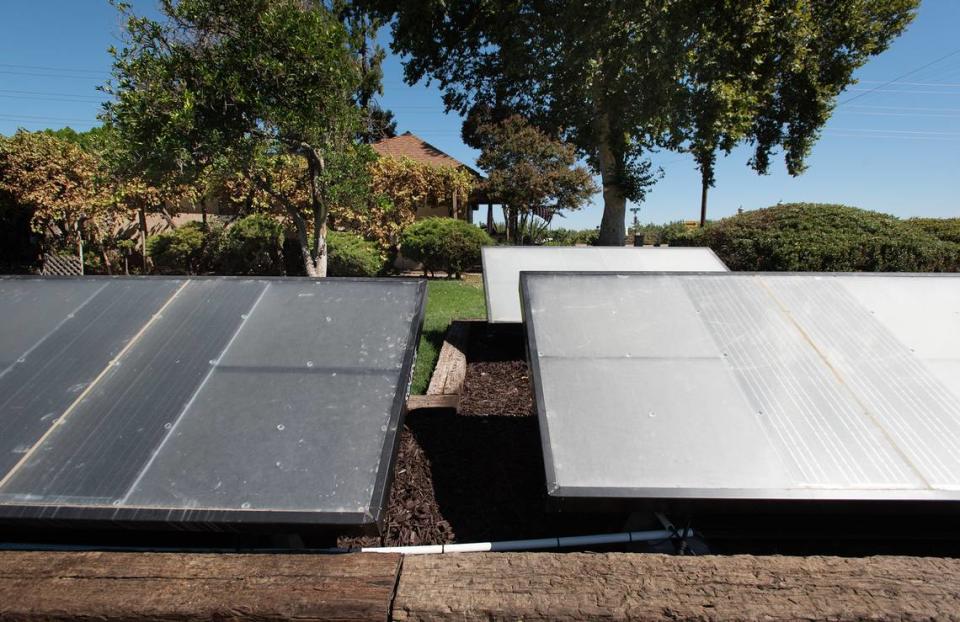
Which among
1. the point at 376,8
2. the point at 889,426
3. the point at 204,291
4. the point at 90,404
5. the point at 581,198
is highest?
the point at 376,8

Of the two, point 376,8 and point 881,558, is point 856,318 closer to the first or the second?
point 881,558

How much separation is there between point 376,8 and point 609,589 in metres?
22.2

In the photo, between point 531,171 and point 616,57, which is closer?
point 616,57

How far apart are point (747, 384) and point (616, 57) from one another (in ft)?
53.2

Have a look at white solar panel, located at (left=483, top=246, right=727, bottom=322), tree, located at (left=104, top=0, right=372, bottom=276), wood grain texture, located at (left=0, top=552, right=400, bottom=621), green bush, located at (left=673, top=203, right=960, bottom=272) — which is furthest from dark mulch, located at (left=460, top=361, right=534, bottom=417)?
green bush, located at (left=673, top=203, right=960, bottom=272)

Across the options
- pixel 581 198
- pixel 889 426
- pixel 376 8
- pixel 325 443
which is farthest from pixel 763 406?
pixel 581 198

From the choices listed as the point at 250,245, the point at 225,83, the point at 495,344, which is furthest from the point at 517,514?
the point at 250,245

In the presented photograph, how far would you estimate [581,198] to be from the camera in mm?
24781

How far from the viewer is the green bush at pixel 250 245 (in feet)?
44.3

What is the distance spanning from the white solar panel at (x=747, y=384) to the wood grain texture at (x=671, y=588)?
0.97 feet

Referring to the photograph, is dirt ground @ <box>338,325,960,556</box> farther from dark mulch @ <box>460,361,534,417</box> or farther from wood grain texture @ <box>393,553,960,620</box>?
wood grain texture @ <box>393,553,960,620</box>

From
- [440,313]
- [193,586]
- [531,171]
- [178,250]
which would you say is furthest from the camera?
[531,171]

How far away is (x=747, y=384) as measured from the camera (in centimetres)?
213

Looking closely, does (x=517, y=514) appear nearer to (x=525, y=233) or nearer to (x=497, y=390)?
(x=497, y=390)
